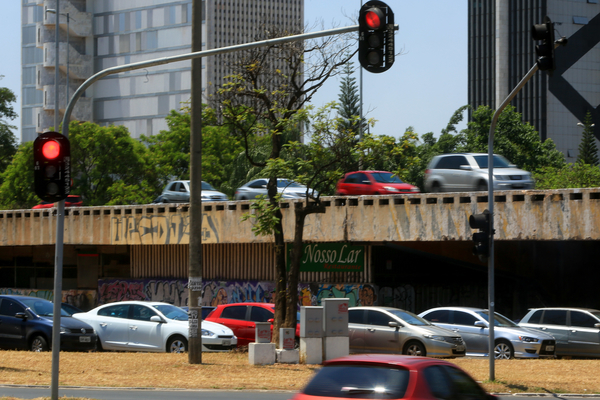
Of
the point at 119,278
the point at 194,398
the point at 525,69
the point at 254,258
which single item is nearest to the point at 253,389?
the point at 194,398

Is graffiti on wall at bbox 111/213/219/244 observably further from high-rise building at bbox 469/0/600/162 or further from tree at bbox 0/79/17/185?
high-rise building at bbox 469/0/600/162

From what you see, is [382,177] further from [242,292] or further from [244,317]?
[244,317]

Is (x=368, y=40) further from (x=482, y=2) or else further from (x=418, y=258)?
(x=482, y=2)

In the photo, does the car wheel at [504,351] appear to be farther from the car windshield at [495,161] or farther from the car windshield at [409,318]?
the car windshield at [495,161]

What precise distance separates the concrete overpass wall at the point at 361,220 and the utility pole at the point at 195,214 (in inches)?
153

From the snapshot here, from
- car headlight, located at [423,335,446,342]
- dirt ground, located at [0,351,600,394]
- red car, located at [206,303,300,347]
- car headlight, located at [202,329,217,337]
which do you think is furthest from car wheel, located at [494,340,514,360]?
car headlight, located at [202,329,217,337]

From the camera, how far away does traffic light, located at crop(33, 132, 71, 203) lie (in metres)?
10.9

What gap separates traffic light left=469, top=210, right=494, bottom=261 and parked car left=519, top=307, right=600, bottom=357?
A: 732 centimetres

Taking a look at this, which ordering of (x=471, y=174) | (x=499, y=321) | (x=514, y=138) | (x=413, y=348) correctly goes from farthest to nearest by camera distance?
1. (x=514, y=138)
2. (x=471, y=174)
3. (x=499, y=321)
4. (x=413, y=348)

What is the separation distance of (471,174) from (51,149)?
18.9 m

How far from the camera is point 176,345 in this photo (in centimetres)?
2028

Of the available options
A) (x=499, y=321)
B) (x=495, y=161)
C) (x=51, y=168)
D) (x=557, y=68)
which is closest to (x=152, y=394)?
(x=51, y=168)

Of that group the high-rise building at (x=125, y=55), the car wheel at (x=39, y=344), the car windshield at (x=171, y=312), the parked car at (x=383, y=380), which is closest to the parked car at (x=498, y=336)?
the car windshield at (x=171, y=312)

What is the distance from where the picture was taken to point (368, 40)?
11.1 m
